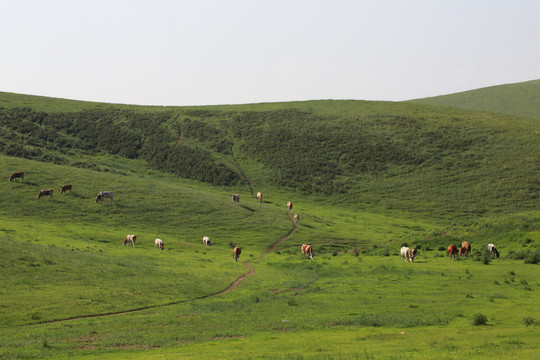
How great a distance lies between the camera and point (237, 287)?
33656 millimetres

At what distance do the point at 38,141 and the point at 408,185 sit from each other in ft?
240

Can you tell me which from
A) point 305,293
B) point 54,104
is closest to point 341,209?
point 305,293

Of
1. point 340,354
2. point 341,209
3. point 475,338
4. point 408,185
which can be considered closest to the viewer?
point 340,354

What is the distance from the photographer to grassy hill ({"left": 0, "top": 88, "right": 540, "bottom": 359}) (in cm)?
2012

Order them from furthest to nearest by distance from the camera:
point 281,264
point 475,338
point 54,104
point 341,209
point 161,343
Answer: point 54,104 < point 341,209 < point 281,264 < point 161,343 < point 475,338

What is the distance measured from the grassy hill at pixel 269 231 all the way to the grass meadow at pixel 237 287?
17 cm

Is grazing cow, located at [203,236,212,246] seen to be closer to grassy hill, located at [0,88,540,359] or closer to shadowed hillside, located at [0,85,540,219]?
grassy hill, located at [0,88,540,359]

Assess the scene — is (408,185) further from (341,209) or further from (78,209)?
(78,209)

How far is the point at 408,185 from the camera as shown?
95.3 metres

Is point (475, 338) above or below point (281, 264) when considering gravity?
above

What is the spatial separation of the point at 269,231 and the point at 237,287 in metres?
27.3

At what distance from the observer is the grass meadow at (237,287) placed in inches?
712

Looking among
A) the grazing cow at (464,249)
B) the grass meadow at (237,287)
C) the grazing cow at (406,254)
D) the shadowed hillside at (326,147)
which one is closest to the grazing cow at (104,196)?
the grass meadow at (237,287)

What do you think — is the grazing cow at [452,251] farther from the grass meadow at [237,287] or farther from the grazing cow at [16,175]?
the grazing cow at [16,175]
